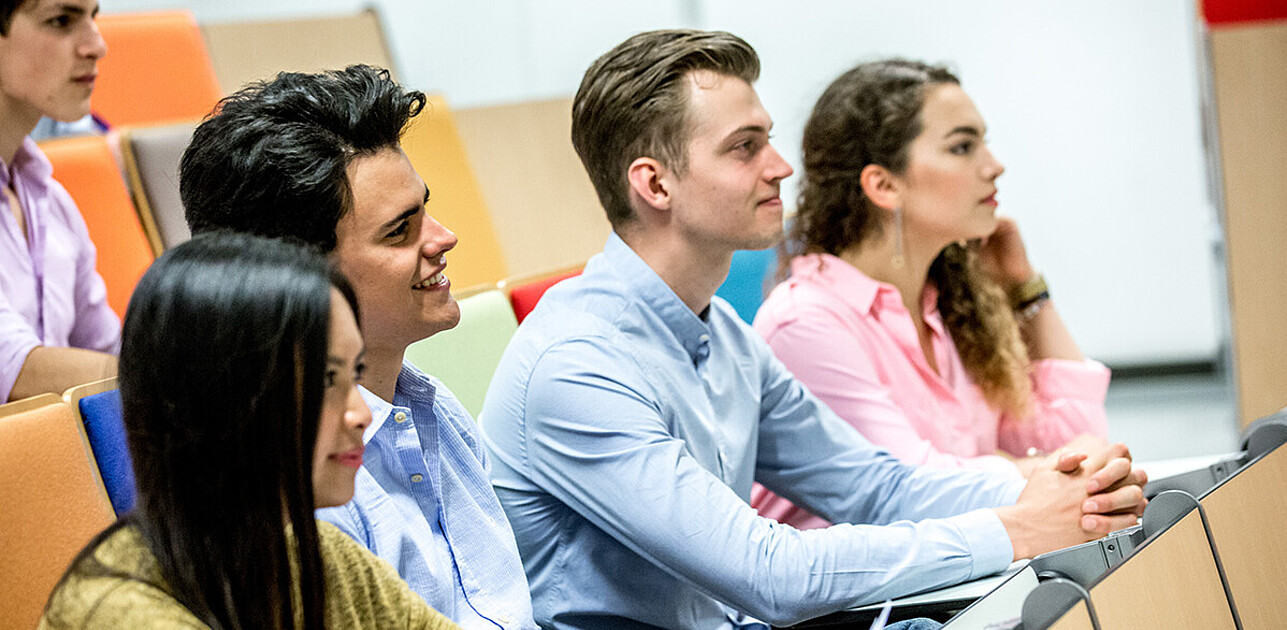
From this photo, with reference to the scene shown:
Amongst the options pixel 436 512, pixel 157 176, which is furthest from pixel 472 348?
pixel 157 176

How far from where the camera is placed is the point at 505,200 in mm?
2750

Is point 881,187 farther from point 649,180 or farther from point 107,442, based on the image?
point 107,442

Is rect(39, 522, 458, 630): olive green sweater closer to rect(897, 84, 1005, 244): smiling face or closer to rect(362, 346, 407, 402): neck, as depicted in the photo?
rect(362, 346, 407, 402): neck

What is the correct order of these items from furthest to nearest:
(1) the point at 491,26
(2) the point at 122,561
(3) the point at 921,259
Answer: (1) the point at 491,26 < (3) the point at 921,259 < (2) the point at 122,561

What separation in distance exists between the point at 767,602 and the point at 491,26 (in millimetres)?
3440

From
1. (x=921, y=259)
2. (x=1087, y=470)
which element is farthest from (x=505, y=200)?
(x=1087, y=470)

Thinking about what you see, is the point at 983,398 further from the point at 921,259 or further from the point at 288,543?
the point at 288,543

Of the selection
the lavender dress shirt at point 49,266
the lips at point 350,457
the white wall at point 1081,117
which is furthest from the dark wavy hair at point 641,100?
the white wall at point 1081,117

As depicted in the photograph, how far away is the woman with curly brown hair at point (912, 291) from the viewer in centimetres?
184

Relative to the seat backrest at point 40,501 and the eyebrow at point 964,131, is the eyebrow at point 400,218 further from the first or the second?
the eyebrow at point 964,131

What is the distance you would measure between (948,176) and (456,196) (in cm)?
95

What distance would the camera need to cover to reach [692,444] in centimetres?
139

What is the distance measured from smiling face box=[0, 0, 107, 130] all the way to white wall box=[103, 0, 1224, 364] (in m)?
2.32

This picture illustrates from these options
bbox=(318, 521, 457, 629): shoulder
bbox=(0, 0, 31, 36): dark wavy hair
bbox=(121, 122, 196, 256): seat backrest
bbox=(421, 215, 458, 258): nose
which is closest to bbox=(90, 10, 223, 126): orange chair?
bbox=(121, 122, 196, 256): seat backrest
